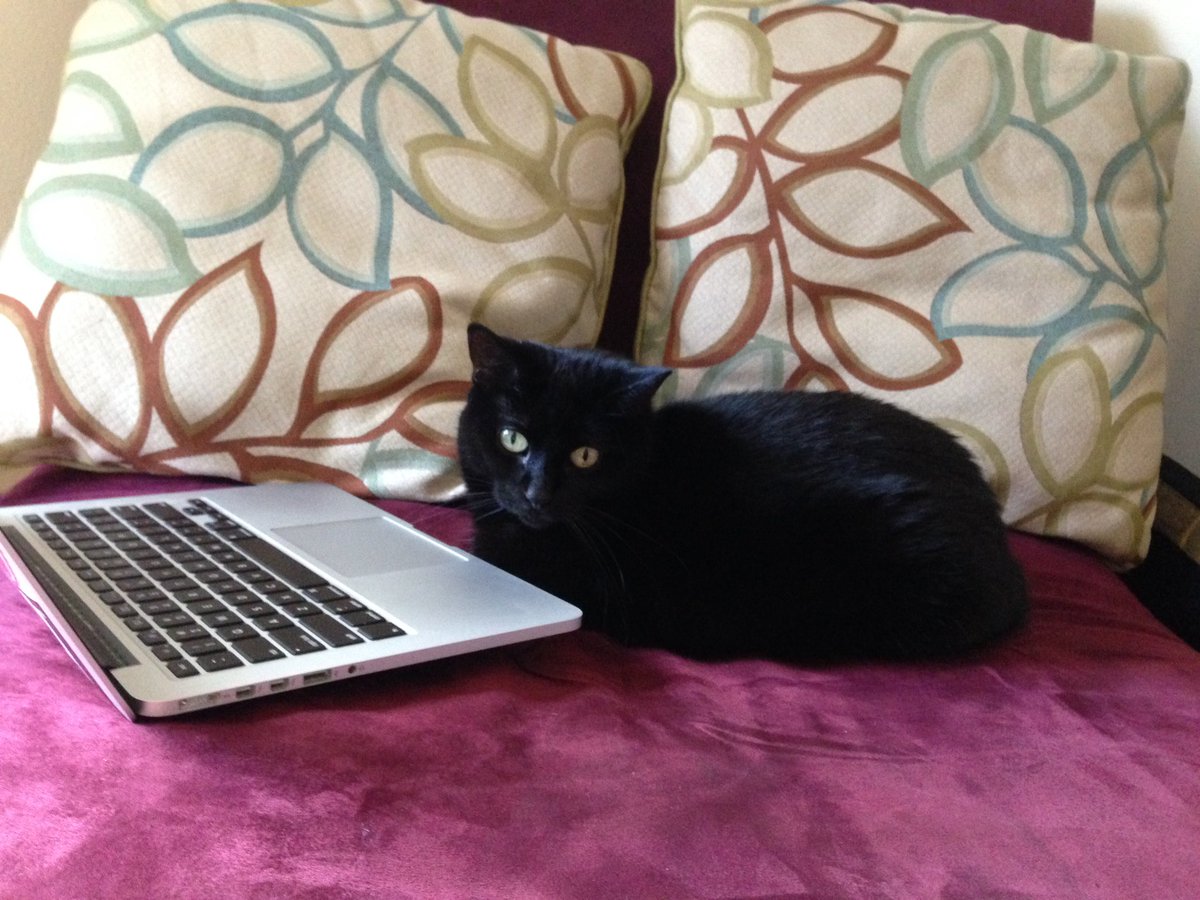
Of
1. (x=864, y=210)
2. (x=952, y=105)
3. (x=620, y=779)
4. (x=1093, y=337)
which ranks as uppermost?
(x=952, y=105)

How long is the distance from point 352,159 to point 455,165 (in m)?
0.11

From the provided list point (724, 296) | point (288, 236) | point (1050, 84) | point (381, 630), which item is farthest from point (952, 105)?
point (381, 630)

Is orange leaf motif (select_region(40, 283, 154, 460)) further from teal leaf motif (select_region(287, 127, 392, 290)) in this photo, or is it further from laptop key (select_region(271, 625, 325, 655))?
laptop key (select_region(271, 625, 325, 655))

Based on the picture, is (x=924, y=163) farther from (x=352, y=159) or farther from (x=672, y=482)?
(x=352, y=159)

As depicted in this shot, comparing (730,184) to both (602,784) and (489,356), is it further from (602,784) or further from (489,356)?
(602,784)

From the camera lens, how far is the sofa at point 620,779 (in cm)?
46

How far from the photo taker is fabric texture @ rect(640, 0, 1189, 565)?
1.04m

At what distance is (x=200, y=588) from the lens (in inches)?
26.7

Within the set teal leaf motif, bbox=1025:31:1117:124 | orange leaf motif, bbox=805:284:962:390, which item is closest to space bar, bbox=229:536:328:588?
orange leaf motif, bbox=805:284:962:390

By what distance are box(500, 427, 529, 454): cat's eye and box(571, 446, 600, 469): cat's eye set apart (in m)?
0.05

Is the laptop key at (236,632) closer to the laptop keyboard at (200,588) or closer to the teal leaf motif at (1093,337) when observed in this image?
the laptop keyboard at (200,588)

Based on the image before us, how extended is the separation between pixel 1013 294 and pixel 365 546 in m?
0.76

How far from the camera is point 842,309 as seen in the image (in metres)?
1.07

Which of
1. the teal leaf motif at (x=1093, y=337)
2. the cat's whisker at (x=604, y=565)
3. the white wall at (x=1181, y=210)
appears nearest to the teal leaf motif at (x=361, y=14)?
the cat's whisker at (x=604, y=565)
